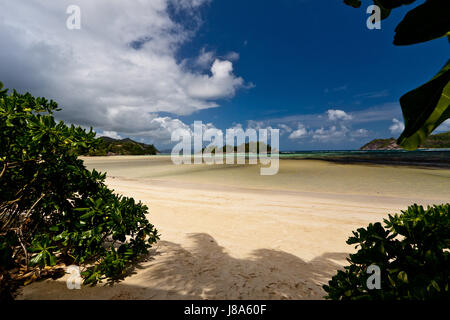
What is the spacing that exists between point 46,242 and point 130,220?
94 centimetres

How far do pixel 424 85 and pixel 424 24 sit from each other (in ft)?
0.99

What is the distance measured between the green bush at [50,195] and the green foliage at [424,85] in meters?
3.10

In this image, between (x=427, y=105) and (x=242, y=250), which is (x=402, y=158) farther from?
(x=427, y=105)

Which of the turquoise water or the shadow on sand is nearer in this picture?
the shadow on sand

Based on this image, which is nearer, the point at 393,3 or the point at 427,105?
the point at 393,3

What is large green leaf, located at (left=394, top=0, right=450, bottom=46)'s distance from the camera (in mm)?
886

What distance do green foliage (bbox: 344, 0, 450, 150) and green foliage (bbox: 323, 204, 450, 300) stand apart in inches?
37.5

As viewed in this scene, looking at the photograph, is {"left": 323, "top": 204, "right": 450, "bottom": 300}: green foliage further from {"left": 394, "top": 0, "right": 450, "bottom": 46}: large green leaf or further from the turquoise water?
the turquoise water

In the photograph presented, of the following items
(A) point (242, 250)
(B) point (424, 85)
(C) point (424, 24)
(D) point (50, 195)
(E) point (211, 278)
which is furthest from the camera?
(A) point (242, 250)

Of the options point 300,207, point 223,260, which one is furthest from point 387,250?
point 300,207

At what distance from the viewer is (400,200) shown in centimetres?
808

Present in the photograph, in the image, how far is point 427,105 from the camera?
3.47 ft

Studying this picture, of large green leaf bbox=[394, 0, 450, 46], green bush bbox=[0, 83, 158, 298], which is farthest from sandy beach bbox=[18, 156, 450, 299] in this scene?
large green leaf bbox=[394, 0, 450, 46]

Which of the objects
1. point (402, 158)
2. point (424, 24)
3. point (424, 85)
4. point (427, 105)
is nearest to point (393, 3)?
point (424, 24)
